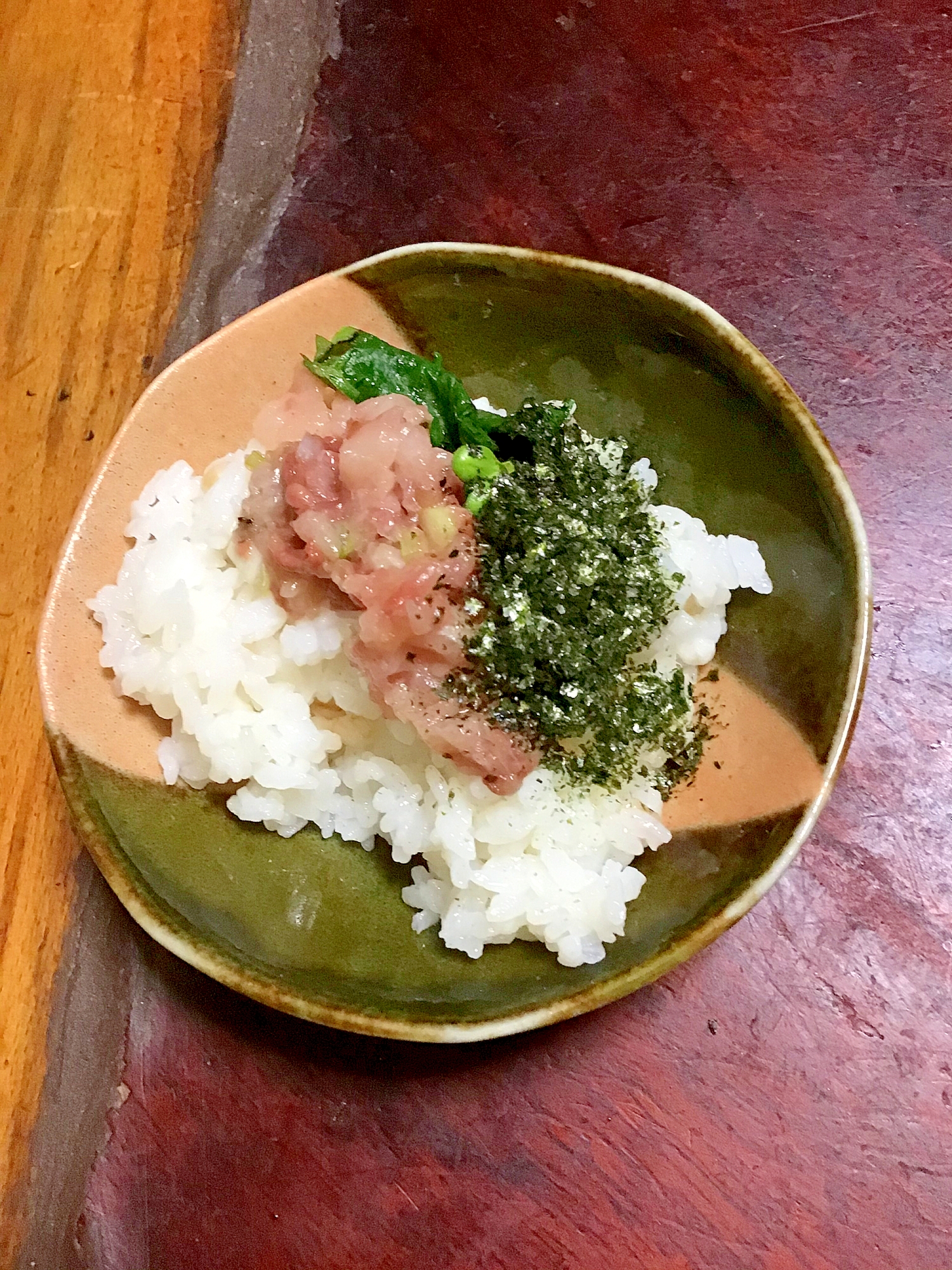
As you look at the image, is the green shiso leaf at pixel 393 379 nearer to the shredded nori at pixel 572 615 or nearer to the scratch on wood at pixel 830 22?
the shredded nori at pixel 572 615

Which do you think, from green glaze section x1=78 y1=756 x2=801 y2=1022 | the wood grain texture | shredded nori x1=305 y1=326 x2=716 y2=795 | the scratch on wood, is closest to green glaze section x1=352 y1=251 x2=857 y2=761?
shredded nori x1=305 y1=326 x2=716 y2=795

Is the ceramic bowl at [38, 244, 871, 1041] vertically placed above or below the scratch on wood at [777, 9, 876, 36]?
below

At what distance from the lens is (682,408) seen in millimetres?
2402

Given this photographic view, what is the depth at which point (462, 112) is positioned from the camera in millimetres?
3100

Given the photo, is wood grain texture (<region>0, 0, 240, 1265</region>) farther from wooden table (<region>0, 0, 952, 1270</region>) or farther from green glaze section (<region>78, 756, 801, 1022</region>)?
green glaze section (<region>78, 756, 801, 1022</region>)

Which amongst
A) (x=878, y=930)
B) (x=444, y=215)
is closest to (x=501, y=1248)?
(x=878, y=930)

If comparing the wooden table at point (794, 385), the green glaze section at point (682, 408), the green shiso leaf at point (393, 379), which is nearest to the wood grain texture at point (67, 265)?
the wooden table at point (794, 385)

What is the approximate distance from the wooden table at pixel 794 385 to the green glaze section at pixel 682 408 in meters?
0.47

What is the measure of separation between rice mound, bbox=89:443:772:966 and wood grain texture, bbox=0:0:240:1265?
1.39ft

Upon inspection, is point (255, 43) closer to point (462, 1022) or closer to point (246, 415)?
point (246, 415)

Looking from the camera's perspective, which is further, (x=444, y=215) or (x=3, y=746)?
(x=444, y=215)

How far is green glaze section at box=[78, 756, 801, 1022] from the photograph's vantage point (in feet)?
6.59

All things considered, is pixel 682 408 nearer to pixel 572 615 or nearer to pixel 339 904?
pixel 572 615

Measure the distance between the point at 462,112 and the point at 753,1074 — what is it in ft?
9.95
